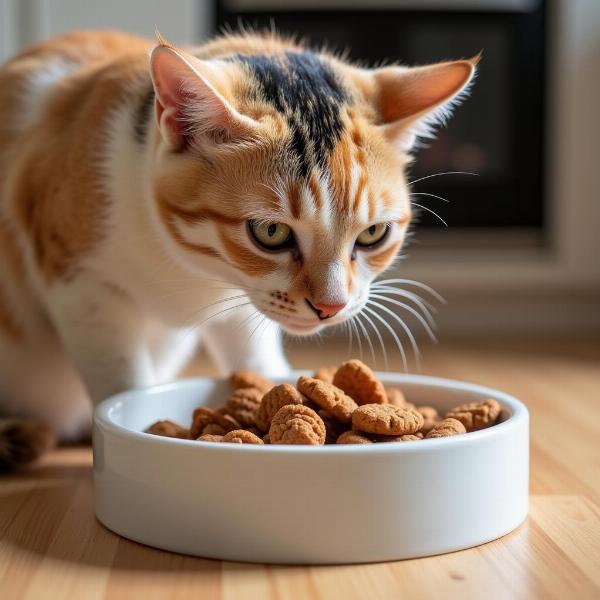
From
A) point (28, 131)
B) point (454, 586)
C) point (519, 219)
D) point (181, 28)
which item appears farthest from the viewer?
point (519, 219)

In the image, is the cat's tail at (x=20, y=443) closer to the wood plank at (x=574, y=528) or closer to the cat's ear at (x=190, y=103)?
the cat's ear at (x=190, y=103)

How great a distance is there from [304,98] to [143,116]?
0.82 ft

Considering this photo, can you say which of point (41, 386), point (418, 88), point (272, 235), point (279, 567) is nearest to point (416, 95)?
point (418, 88)

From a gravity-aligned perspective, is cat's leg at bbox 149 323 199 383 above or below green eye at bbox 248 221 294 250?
below

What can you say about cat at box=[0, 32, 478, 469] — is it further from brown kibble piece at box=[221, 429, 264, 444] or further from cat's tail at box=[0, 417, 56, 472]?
brown kibble piece at box=[221, 429, 264, 444]

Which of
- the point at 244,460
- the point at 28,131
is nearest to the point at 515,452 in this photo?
the point at 244,460

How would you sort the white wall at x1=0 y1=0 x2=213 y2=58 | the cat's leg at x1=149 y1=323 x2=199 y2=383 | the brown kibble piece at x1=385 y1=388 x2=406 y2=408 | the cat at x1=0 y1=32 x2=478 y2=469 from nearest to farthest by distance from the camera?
the cat at x1=0 y1=32 x2=478 y2=469
the brown kibble piece at x1=385 y1=388 x2=406 y2=408
the cat's leg at x1=149 y1=323 x2=199 y2=383
the white wall at x1=0 y1=0 x2=213 y2=58

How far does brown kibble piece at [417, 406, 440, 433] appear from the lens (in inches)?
45.1

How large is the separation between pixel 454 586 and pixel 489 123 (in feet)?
6.00

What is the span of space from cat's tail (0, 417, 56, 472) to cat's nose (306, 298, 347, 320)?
495 millimetres

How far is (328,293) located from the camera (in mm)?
1090

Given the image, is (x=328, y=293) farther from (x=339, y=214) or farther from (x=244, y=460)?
(x=244, y=460)

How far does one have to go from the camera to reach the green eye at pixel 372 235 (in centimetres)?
117

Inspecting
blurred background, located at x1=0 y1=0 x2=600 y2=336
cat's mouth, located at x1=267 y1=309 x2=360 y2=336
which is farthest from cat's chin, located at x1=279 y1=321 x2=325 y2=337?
blurred background, located at x1=0 y1=0 x2=600 y2=336
